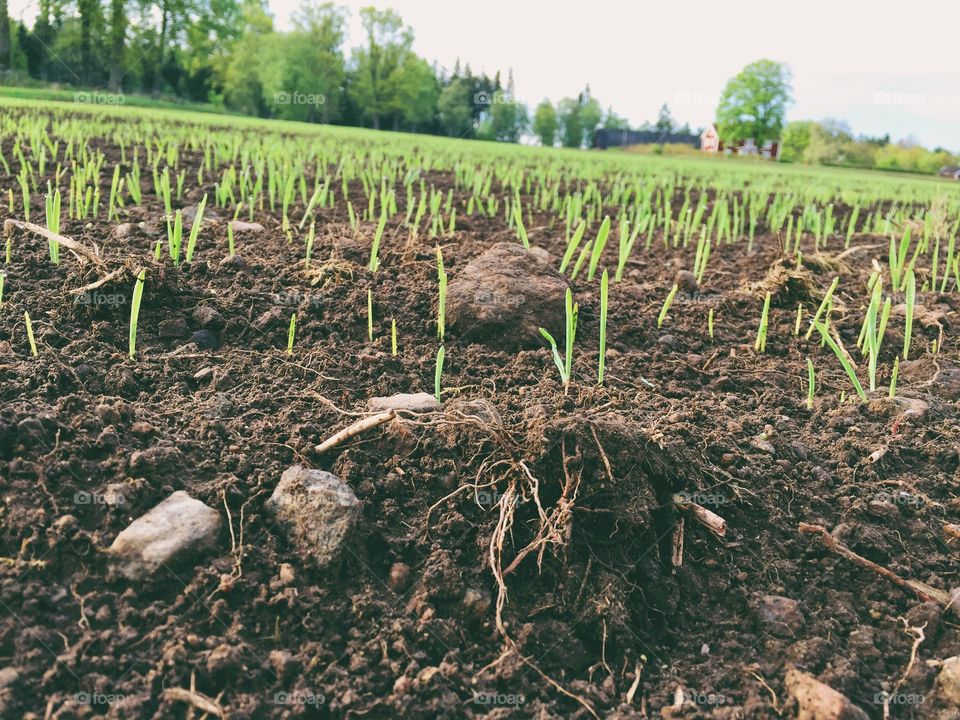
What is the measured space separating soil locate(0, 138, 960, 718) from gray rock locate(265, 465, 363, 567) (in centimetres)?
3

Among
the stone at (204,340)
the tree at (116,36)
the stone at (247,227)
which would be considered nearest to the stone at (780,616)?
the stone at (204,340)

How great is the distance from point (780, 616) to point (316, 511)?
0.97m

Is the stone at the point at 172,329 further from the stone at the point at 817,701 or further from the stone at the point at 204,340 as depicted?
the stone at the point at 817,701

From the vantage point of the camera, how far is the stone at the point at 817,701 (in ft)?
3.93

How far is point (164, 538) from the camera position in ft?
4.36

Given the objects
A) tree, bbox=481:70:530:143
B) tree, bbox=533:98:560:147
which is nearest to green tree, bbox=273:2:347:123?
tree, bbox=481:70:530:143

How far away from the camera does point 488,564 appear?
4.68ft

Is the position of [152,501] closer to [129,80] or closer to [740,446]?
[740,446]

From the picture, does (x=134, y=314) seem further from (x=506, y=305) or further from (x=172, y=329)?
(x=506, y=305)

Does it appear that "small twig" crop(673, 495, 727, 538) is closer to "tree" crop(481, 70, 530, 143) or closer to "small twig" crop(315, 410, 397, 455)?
"small twig" crop(315, 410, 397, 455)

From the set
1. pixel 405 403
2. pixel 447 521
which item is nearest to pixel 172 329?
pixel 405 403

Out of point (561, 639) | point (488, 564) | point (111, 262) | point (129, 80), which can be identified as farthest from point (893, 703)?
point (129, 80)

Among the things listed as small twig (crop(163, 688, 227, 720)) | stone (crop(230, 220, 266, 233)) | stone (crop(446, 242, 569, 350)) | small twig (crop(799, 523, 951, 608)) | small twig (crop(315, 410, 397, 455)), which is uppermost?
stone (crop(230, 220, 266, 233))

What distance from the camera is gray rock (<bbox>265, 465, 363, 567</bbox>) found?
1380mm
